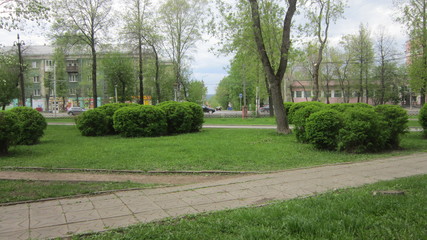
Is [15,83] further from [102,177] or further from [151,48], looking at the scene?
[102,177]

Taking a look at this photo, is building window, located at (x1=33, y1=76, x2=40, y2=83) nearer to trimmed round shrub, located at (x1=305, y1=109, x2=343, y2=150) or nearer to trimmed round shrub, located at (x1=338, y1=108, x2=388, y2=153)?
trimmed round shrub, located at (x1=305, y1=109, x2=343, y2=150)

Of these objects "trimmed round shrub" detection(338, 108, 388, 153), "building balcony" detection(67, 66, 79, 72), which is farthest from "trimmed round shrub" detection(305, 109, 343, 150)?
"building balcony" detection(67, 66, 79, 72)

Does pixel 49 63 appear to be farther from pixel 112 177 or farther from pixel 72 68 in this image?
pixel 112 177

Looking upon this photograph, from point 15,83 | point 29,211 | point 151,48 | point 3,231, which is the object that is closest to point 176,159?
point 29,211

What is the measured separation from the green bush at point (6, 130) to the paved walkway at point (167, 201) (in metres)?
6.41

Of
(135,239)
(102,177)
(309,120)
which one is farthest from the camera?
(309,120)

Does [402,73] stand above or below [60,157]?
above

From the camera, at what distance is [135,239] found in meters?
3.32

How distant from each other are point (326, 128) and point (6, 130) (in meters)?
10.9

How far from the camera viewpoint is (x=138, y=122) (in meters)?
15.2

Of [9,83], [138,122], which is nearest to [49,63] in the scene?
[9,83]

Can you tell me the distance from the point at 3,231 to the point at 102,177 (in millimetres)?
3373

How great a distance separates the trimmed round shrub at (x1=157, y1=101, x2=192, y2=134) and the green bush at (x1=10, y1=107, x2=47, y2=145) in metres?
6.05

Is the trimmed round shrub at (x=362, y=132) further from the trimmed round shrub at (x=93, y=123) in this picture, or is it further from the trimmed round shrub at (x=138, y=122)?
the trimmed round shrub at (x=93, y=123)
